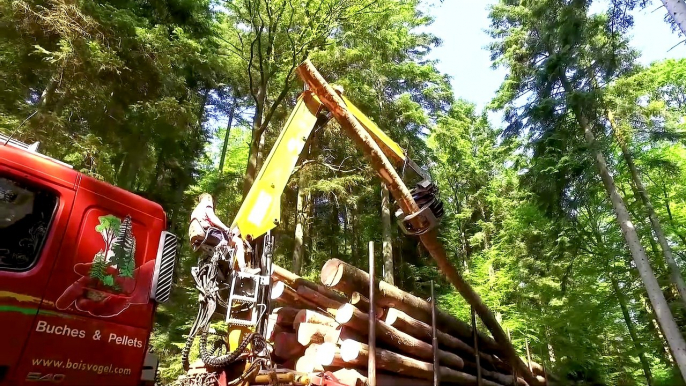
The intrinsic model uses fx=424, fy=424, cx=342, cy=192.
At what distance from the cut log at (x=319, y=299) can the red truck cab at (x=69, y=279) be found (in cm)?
282

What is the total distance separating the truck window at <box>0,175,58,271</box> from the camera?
9.71 ft

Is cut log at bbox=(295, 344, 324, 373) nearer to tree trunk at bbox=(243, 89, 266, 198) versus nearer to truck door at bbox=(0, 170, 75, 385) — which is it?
truck door at bbox=(0, 170, 75, 385)

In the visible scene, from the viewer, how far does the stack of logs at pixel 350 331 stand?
5.47m

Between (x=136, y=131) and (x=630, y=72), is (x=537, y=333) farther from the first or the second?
(x=136, y=131)

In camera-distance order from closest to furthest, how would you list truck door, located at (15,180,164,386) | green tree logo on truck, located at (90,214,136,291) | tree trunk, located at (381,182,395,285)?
truck door, located at (15,180,164,386) < green tree logo on truck, located at (90,214,136,291) < tree trunk, located at (381,182,395,285)

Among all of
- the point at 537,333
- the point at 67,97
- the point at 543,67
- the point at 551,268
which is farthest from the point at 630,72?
the point at 67,97

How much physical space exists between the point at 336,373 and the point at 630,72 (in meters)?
14.7

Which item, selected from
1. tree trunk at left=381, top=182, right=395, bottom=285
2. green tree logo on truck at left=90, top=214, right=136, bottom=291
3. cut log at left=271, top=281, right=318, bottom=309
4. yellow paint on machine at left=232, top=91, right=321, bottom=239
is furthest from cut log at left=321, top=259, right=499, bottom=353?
tree trunk at left=381, top=182, right=395, bottom=285

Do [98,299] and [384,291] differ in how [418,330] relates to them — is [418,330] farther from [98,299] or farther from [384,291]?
[98,299]

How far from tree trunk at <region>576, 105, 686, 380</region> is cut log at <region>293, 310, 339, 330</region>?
939cm

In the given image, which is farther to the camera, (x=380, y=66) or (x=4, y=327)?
(x=380, y=66)

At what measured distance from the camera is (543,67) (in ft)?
46.1

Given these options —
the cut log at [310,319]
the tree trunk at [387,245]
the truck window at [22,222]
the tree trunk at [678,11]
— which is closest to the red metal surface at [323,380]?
the cut log at [310,319]

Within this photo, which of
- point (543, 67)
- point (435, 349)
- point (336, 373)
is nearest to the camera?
point (336, 373)
